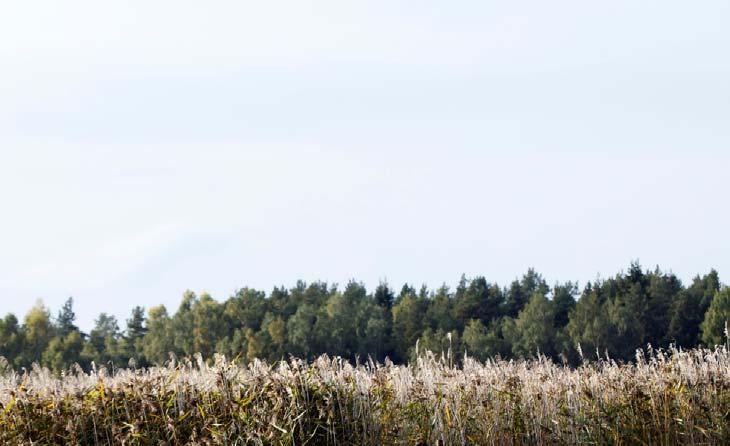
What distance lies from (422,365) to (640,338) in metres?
33.3

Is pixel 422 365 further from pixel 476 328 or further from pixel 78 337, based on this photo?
pixel 78 337

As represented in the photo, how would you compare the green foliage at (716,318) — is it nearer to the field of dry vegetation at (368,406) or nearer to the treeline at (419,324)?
the treeline at (419,324)

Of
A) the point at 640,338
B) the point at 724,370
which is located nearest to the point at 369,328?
the point at 640,338

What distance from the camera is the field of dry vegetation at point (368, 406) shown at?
7.97 metres

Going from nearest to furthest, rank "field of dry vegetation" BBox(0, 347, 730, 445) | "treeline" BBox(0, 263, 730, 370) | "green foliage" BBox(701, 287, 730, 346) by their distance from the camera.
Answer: "field of dry vegetation" BBox(0, 347, 730, 445) < "green foliage" BBox(701, 287, 730, 346) < "treeline" BBox(0, 263, 730, 370)

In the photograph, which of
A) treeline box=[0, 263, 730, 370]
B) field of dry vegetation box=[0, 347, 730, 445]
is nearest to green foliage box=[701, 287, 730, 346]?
treeline box=[0, 263, 730, 370]

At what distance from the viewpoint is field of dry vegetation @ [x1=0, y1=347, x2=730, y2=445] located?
7969 millimetres

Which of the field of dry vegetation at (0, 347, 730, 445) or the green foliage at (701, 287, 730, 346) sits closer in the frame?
the field of dry vegetation at (0, 347, 730, 445)

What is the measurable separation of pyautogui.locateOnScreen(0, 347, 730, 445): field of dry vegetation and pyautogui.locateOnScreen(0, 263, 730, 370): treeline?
1044 inches

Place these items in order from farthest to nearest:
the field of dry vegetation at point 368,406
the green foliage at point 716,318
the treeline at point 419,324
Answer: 1. the treeline at point 419,324
2. the green foliage at point 716,318
3. the field of dry vegetation at point 368,406

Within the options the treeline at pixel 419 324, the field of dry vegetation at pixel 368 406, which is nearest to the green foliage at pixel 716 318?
the treeline at pixel 419 324

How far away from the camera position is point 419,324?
48.0 meters

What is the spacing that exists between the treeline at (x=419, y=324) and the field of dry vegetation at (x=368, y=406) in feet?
87.0

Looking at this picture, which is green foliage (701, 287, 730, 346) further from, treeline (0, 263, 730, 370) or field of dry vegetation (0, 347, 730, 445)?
field of dry vegetation (0, 347, 730, 445)
